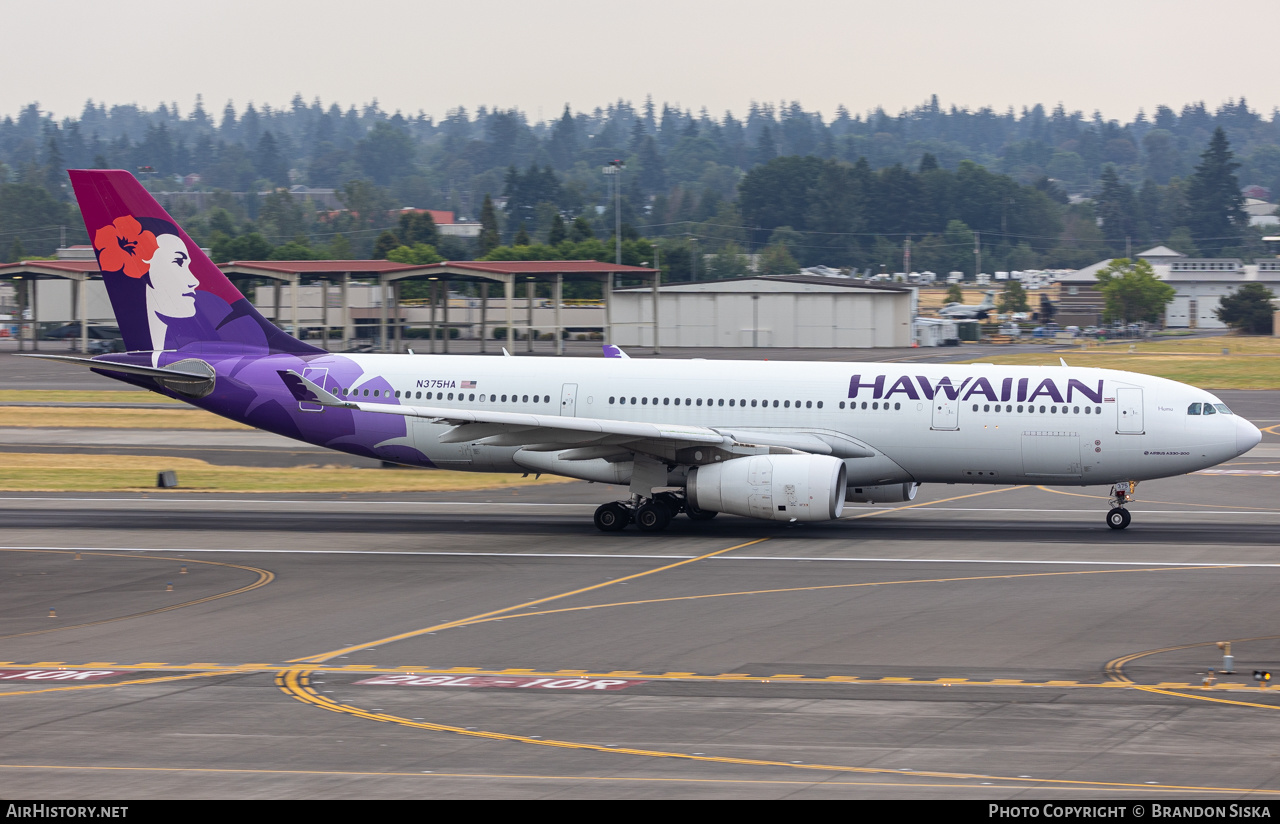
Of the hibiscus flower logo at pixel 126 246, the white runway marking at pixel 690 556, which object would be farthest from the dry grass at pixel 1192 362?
the hibiscus flower logo at pixel 126 246

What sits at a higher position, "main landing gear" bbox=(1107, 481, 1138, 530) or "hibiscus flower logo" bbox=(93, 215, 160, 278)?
"hibiscus flower logo" bbox=(93, 215, 160, 278)

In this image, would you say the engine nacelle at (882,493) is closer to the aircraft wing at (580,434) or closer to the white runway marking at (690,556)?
the aircraft wing at (580,434)

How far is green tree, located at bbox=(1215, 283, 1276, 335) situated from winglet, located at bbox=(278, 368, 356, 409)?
128 meters

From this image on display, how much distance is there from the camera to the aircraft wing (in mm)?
32344

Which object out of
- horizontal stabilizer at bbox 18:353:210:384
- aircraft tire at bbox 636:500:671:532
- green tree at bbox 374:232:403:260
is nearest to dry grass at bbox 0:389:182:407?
horizontal stabilizer at bbox 18:353:210:384

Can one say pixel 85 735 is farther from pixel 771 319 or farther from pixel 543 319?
pixel 543 319

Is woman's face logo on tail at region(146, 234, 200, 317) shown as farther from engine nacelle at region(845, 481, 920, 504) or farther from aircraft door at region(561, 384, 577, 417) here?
engine nacelle at region(845, 481, 920, 504)

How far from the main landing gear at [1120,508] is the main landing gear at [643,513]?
34.1ft

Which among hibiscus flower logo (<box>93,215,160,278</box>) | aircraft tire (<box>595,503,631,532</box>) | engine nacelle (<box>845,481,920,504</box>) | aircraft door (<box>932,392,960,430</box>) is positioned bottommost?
aircraft tire (<box>595,503,631,532</box>)

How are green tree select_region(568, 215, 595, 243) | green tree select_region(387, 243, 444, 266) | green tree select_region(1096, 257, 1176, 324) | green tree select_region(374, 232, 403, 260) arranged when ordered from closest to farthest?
green tree select_region(1096, 257, 1176, 324)
green tree select_region(387, 243, 444, 266)
green tree select_region(568, 215, 595, 243)
green tree select_region(374, 232, 403, 260)

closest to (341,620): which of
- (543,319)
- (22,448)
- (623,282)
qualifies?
(22,448)

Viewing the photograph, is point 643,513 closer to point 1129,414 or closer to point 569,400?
point 569,400

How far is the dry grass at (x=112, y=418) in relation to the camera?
60.1m

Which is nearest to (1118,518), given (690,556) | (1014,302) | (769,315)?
(690,556)
